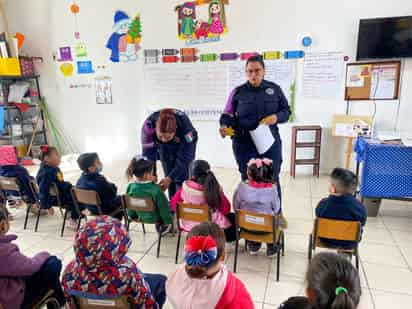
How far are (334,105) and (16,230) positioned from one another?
12.8ft

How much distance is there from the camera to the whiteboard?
4.43 m

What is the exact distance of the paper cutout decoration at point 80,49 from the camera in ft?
16.8

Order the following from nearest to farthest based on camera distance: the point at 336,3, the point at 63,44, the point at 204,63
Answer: the point at 336,3, the point at 204,63, the point at 63,44

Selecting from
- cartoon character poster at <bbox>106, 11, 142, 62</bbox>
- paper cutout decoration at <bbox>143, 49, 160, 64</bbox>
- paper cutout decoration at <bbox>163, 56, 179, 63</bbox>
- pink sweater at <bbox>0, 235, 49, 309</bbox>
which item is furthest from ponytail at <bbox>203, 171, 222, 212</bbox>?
cartoon character poster at <bbox>106, 11, 142, 62</bbox>

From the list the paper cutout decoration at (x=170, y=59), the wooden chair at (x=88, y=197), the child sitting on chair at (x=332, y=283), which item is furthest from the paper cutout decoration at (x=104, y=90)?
the child sitting on chair at (x=332, y=283)

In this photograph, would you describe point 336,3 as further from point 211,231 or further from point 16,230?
point 16,230

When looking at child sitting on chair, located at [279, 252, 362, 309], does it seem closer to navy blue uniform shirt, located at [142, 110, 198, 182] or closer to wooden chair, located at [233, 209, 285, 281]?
wooden chair, located at [233, 209, 285, 281]

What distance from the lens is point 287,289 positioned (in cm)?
202

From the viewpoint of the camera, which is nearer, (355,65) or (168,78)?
(355,65)

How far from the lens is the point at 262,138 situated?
8.52ft

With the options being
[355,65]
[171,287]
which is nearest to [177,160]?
[171,287]

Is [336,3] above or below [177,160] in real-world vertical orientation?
above

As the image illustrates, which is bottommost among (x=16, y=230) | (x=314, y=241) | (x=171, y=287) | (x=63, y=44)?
(x=16, y=230)

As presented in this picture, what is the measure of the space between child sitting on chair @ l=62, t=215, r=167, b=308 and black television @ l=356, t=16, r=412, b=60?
3.70 m
